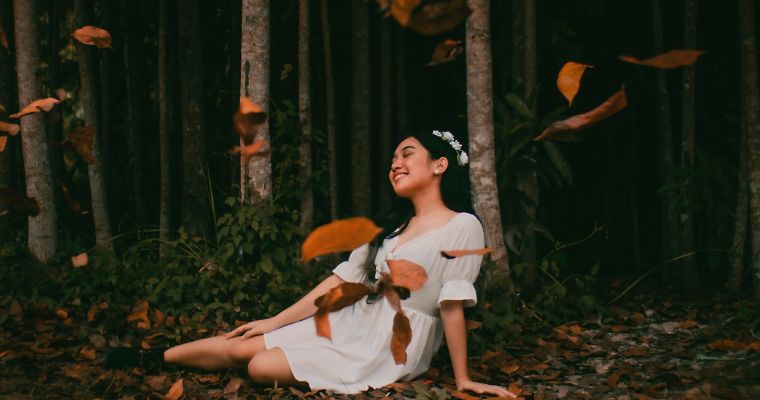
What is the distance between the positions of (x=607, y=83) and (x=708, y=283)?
4.83 feet

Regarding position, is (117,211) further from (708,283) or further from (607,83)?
(708,283)

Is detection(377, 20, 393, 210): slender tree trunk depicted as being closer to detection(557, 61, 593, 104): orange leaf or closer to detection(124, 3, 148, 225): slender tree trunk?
detection(124, 3, 148, 225): slender tree trunk

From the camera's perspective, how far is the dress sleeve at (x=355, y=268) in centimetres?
301

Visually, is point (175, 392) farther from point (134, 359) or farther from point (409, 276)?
point (409, 276)

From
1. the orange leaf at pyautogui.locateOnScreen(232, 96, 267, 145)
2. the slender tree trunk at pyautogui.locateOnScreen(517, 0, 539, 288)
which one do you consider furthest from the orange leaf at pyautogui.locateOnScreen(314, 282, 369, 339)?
the slender tree trunk at pyautogui.locateOnScreen(517, 0, 539, 288)

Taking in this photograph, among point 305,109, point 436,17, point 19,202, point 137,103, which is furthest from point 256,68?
point 436,17

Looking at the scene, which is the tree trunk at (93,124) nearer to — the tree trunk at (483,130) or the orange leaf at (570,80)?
the tree trunk at (483,130)

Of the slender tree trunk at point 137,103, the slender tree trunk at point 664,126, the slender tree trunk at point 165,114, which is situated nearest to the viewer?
the slender tree trunk at point 664,126

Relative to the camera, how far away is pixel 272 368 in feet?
8.66

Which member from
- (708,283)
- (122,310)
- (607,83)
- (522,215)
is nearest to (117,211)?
(122,310)

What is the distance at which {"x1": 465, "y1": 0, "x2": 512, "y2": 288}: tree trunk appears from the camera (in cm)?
351

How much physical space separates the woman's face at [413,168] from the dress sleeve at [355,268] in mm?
316

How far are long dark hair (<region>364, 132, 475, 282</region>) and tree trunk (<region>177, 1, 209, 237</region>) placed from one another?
1.77 meters

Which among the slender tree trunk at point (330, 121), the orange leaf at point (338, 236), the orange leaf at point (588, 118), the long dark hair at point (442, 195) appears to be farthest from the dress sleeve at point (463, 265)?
the slender tree trunk at point (330, 121)
